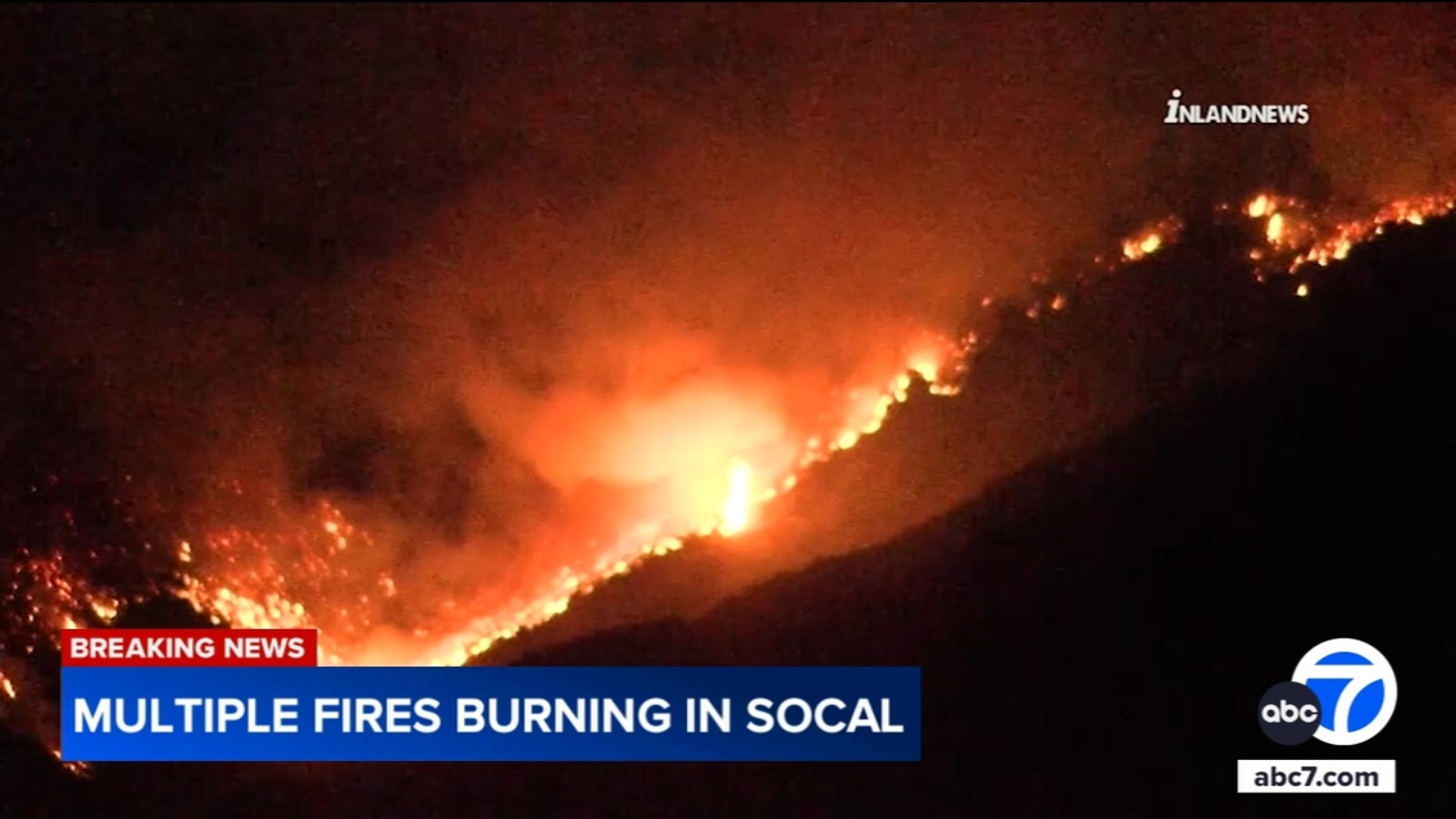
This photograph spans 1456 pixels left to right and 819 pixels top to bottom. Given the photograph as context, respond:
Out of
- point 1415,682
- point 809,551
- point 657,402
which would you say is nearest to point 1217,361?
point 1415,682

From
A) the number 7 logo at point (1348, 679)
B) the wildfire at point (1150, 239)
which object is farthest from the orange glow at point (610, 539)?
the number 7 logo at point (1348, 679)

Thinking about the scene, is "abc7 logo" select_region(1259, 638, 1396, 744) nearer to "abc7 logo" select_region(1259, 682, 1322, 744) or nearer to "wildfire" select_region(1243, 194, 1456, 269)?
"abc7 logo" select_region(1259, 682, 1322, 744)

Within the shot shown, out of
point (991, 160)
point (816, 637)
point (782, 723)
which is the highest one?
point (991, 160)

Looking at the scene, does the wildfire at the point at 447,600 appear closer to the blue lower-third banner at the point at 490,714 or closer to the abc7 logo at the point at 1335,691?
the blue lower-third banner at the point at 490,714

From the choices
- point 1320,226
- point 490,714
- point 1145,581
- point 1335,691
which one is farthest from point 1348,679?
point 490,714

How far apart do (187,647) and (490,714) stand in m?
0.46

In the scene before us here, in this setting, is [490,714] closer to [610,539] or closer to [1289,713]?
[610,539]

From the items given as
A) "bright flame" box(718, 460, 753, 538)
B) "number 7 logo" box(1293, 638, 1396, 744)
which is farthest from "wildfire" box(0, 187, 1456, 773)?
"number 7 logo" box(1293, 638, 1396, 744)

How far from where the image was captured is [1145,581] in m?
1.54

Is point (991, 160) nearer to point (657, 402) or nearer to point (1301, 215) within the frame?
point (1301, 215)

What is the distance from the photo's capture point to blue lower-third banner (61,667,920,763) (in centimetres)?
154

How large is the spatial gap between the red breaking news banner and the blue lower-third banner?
0.01 metres

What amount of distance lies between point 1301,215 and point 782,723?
1.06m

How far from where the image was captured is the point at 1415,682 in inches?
60.4
